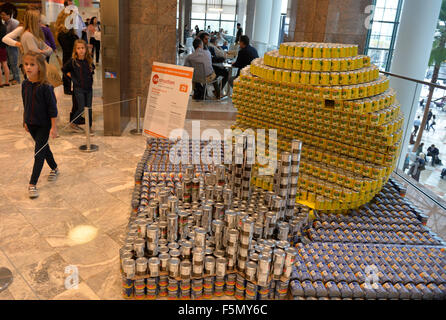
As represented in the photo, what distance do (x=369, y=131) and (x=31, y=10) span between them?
628cm

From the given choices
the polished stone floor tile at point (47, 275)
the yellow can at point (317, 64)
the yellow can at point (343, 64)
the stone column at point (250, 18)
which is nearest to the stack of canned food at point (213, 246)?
the polished stone floor tile at point (47, 275)

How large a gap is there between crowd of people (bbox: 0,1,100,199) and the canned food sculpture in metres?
2.68

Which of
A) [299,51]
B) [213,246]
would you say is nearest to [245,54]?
[299,51]

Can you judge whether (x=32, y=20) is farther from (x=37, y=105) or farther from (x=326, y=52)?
(x=326, y=52)

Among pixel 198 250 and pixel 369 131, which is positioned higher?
pixel 369 131

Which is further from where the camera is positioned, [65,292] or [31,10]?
[31,10]

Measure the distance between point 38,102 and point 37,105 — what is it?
1.6 inches

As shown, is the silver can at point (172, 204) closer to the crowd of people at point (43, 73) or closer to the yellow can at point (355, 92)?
the crowd of people at point (43, 73)

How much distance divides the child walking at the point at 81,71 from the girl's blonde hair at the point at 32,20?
3.63 feet

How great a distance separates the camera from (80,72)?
6629 millimetres

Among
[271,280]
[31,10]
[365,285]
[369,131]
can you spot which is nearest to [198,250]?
[271,280]

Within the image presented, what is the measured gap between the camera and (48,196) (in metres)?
4.90

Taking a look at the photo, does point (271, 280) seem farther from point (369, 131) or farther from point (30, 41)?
point (30, 41)
